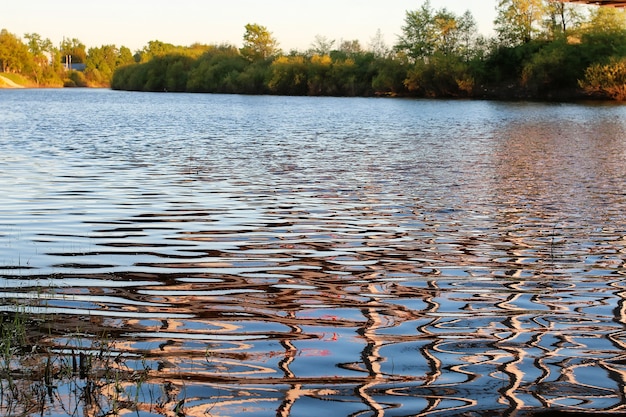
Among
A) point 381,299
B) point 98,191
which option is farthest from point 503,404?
point 98,191

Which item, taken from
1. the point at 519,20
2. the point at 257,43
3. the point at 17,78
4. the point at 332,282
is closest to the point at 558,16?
the point at 519,20

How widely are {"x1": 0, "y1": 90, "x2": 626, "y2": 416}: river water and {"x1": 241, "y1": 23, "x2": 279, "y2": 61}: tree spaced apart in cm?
11764

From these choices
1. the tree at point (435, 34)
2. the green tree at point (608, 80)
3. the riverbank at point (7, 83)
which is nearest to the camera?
the green tree at point (608, 80)

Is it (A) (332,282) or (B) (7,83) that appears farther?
(B) (7,83)

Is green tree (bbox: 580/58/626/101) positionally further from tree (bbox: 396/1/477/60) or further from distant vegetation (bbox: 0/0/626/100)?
tree (bbox: 396/1/477/60)

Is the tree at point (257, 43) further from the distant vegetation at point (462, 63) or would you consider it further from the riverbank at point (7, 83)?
the riverbank at point (7, 83)

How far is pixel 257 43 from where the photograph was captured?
13650 cm

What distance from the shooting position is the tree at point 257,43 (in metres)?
134

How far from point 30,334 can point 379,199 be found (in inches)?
347

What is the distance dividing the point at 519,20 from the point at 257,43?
5089 centimetres

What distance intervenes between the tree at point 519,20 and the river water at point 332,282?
82.4 m

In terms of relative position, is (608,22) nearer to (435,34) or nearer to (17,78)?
(435,34)

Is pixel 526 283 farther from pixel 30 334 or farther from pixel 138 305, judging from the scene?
pixel 30 334

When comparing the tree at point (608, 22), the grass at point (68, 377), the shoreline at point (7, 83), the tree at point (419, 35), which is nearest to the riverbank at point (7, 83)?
the shoreline at point (7, 83)
